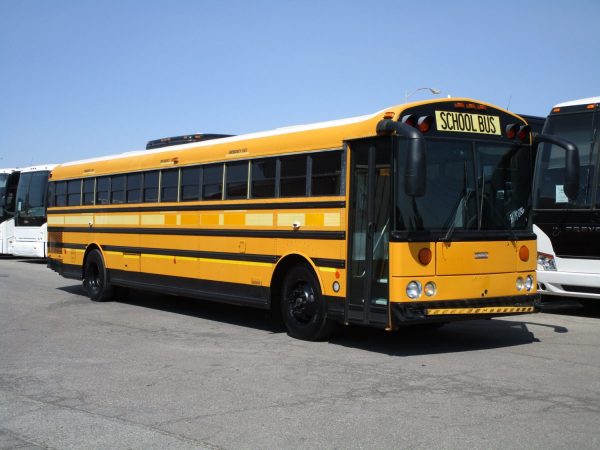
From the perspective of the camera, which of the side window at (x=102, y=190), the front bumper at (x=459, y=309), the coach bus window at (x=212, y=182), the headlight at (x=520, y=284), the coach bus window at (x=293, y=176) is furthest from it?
the side window at (x=102, y=190)

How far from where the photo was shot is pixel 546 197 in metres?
13.0

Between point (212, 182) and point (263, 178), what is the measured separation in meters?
1.40

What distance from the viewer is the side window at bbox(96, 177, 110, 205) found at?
15016 millimetres

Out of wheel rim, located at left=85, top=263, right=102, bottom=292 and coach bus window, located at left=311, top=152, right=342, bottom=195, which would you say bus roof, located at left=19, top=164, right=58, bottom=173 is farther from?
coach bus window, located at left=311, top=152, right=342, bottom=195

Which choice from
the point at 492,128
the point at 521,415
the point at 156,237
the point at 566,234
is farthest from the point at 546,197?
the point at 521,415

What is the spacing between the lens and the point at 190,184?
1245 cm

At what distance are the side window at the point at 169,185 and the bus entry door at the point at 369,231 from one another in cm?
444

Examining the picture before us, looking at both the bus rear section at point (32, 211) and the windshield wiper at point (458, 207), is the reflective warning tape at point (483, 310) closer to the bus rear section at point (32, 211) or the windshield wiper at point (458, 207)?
the windshield wiper at point (458, 207)

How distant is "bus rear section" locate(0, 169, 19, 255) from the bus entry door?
67.1 feet

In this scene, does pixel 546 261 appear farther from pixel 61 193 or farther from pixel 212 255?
pixel 61 193

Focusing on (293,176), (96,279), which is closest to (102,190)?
(96,279)

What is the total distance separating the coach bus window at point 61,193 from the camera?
1664 cm

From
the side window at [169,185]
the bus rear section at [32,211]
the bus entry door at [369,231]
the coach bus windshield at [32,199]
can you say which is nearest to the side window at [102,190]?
the side window at [169,185]

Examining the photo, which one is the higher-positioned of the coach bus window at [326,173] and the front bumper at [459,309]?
the coach bus window at [326,173]
